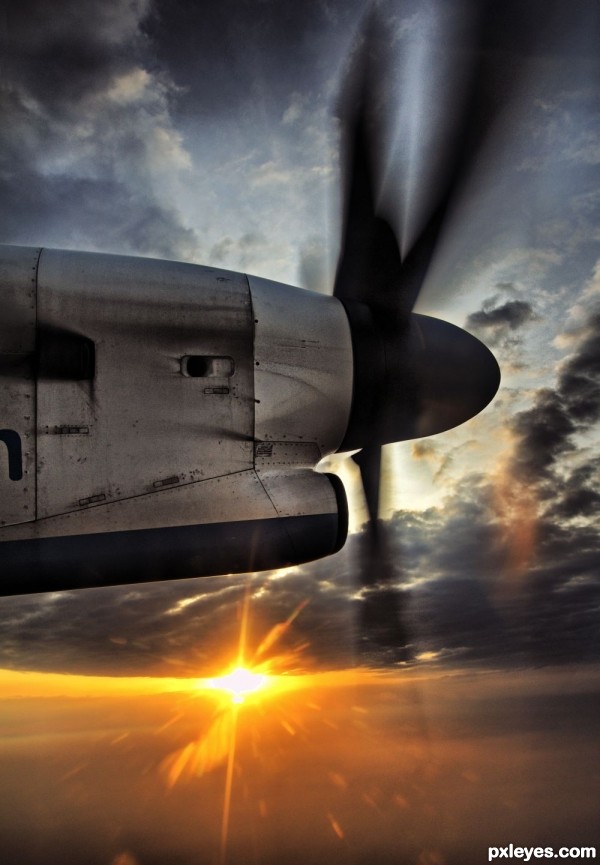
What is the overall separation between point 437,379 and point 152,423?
3557mm

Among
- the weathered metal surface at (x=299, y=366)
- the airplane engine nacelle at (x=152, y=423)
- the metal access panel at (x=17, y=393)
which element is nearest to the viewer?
the metal access panel at (x=17, y=393)

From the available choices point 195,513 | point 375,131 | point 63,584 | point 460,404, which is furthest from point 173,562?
point 375,131

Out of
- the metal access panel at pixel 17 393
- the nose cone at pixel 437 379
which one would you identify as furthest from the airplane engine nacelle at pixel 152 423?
the nose cone at pixel 437 379

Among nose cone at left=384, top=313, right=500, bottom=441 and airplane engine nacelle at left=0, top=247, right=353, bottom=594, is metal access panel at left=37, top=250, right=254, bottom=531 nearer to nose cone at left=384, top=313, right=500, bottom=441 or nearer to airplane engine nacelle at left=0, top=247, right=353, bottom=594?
airplane engine nacelle at left=0, top=247, right=353, bottom=594

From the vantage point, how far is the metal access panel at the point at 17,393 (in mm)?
5145

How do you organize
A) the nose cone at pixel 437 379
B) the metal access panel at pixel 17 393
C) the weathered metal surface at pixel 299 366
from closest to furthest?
the metal access panel at pixel 17 393 → the weathered metal surface at pixel 299 366 → the nose cone at pixel 437 379

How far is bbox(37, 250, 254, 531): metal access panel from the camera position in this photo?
5328 millimetres

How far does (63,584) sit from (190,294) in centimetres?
323

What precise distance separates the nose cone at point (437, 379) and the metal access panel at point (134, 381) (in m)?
1.97

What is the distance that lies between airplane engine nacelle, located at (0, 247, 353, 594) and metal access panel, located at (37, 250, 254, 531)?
0.04 feet

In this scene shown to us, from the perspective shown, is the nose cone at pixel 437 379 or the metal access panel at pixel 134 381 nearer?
the metal access panel at pixel 134 381

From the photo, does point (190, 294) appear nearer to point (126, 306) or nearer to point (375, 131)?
point (126, 306)

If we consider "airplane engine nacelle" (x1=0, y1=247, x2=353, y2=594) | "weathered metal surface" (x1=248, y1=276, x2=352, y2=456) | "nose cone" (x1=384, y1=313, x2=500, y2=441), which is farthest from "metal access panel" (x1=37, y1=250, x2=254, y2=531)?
"nose cone" (x1=384, y1=313, x2=500, y2=441)

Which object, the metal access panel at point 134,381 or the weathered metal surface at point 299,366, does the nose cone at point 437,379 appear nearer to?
the weathered metal surface at point 299,366
